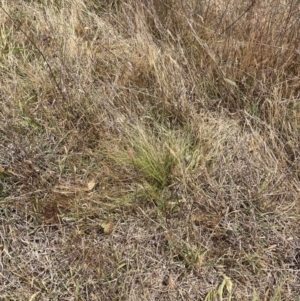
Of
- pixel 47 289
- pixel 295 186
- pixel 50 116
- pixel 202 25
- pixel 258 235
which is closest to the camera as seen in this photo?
pixel 47 289

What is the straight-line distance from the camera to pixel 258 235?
170 cm

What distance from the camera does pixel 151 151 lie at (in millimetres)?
1815

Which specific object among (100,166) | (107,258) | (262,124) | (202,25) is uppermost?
(202,25)

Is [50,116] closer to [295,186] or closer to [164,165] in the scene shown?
→ [164,165]

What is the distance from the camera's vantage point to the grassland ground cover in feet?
5.32

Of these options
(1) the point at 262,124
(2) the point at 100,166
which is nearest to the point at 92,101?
(2) the point at 100,166

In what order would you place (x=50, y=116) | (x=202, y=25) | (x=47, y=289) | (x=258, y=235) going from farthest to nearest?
1. (x=202, y=25)
2. (x=50, y=116)
3. (x=258, y=235)
4. (x=47, y=289)

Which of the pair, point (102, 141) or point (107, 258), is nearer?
point (107, 258)

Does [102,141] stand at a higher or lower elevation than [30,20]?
lower

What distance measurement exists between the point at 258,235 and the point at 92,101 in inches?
37.9

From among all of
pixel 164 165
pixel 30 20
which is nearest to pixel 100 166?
pixel 164 165

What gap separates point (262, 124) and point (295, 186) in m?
0.35

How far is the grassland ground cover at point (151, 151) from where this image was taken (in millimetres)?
1623

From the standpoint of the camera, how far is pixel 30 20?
92.8 inches
